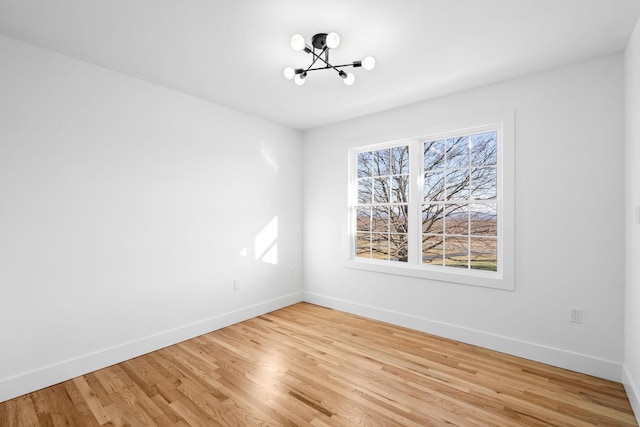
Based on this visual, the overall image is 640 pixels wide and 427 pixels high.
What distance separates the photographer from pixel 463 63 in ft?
8.64

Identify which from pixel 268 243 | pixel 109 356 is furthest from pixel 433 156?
pixel 109 356

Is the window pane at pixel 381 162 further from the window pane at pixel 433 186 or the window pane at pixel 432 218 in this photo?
the window pane at pixel 432 218

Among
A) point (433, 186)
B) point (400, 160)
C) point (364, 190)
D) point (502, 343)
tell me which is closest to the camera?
point (502, 343)

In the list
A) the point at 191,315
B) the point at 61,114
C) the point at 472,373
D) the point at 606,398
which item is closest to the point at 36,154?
the point at 61,114

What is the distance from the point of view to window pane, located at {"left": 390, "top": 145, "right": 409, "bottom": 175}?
12.6 feet

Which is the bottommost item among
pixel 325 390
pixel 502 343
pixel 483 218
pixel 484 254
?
pixel 325 390

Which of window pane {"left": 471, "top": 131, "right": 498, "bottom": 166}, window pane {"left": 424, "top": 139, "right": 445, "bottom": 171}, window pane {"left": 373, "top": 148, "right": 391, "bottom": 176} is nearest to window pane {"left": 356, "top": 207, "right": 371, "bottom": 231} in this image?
window pane {"left": 373, "top": 148, "right": 391, "bottom": 176}

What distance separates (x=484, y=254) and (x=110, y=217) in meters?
3.99

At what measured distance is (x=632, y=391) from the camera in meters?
2.11

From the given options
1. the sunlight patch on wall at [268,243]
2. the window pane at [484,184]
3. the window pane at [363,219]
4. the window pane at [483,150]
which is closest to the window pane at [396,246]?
the window pane at [363,219]

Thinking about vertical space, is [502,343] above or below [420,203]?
below

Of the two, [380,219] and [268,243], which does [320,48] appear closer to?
[380,219]

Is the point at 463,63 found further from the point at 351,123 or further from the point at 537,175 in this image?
the point at 351,123

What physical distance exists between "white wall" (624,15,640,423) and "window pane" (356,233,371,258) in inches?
99.1
